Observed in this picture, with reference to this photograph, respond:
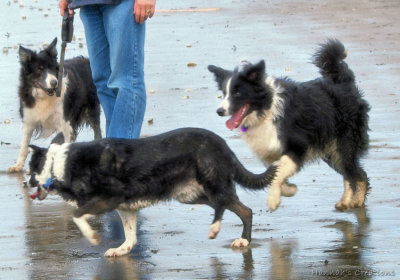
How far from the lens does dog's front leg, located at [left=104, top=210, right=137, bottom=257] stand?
595 centimetres

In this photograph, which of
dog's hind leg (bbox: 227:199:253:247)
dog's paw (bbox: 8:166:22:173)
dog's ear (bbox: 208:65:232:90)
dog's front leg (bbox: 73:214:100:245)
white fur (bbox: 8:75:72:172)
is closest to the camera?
dog's front leg (bbox: 73:214:100:245)

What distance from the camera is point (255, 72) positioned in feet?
23.0

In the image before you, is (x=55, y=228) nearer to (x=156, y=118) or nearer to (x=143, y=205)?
(x=143, y=205)

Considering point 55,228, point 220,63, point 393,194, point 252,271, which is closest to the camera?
point 252,271

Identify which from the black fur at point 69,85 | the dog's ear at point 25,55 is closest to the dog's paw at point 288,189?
the black fur at point 69,85

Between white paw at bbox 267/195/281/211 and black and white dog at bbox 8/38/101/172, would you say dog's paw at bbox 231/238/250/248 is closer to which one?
white paw at bbox 267/195/281/211

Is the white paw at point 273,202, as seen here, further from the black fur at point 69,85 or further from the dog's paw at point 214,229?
the black fur at point 69,85

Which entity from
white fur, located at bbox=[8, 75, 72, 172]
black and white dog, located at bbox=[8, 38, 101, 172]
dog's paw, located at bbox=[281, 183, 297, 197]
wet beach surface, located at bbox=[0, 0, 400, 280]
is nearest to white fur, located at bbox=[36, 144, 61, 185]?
wet beach surface, located at bbox=[0, 0, 400, 280]

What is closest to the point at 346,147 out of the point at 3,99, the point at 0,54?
the point at 3,99

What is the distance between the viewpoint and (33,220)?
271 inches

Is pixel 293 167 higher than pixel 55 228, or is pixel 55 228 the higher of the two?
pixel 293 167

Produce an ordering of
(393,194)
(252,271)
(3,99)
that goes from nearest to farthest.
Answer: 1. (252,271)
2. (393,194)
3. (3,99)

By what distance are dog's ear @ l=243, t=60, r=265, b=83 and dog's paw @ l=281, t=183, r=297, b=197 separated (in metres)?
0.79

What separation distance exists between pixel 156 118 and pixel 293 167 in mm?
3675
